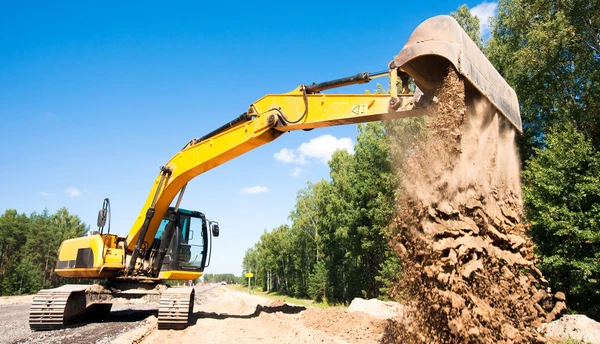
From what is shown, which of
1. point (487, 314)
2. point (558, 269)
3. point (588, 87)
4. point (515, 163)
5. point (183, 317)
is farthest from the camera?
point (588, 87)

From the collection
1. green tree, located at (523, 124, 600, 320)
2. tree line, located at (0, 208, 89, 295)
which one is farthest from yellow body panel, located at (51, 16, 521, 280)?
tree line, located at (0, 208, 89, 295)

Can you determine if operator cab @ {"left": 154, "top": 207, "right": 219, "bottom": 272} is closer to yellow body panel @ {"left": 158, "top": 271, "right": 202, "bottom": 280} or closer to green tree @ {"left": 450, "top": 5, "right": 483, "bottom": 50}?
yellow body panel @ {"left": 158, "top": 271, "right": 202, "bottom": 280}

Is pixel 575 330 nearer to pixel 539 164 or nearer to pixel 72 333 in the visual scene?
pixel 539 164

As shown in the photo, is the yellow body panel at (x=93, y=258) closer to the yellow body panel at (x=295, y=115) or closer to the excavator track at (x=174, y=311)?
the yellow body panel at (x=295, y=115)

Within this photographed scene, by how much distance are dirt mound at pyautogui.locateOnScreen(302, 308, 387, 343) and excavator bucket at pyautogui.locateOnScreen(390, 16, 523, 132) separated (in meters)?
4.52

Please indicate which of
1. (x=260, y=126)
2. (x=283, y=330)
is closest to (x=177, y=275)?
(x=283, y=330)

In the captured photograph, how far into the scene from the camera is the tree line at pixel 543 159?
40.9 feet

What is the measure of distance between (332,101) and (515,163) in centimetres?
315

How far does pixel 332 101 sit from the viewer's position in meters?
7.13

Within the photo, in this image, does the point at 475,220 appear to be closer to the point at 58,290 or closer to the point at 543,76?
the point at 58,290

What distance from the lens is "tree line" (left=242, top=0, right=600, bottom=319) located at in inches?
491

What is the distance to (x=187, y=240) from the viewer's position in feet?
36.2

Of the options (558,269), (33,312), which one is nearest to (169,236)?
(33,312)

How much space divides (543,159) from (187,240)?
12.8m
